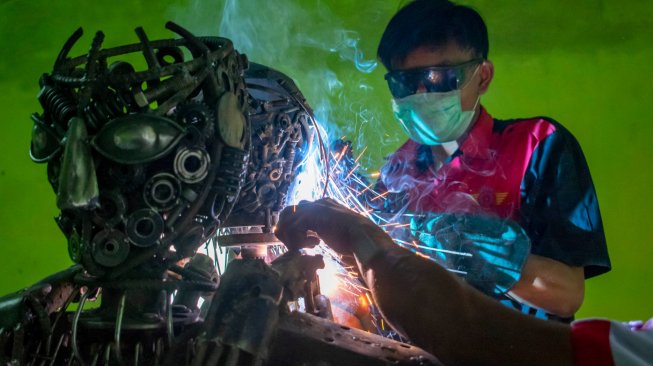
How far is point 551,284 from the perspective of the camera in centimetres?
141

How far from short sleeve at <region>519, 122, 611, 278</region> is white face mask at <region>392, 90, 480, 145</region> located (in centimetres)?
30

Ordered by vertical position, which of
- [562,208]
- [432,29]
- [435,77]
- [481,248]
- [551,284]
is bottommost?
[551,284]

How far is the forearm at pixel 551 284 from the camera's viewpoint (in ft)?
4.62

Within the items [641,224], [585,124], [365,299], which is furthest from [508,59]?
[365,299]

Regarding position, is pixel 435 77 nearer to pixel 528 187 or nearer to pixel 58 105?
pixel 528 187

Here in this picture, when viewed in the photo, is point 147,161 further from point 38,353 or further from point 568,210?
point 568,210

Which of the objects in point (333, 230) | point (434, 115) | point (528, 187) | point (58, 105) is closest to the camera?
point (58, 105)

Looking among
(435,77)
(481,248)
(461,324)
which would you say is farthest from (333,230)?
(435,77)

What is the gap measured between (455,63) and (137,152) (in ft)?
4.05

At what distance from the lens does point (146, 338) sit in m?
0.82

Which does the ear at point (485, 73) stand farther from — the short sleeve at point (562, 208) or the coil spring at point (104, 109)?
the coil spring at point (104, 109)

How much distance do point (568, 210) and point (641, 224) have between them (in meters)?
2.10

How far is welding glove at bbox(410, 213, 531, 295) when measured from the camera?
143 cm

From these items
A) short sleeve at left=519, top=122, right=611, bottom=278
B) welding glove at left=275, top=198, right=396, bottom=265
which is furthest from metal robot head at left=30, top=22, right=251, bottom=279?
short sleeve at left=519, top=122, right=611, bottom=278
